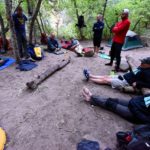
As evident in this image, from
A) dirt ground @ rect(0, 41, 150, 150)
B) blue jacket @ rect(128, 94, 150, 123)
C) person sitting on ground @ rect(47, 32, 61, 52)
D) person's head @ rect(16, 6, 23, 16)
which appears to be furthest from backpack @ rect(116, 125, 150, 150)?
person sitting on ground @ rect(47, 32, 61, 52)

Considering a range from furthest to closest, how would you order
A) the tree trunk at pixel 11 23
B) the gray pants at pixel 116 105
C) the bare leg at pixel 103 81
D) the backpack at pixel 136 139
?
the tree trunk at pixel 11 23, the bare leg at pixel 103 81, the gray pants at pixel 116 105, the backpack at pixel 136 139

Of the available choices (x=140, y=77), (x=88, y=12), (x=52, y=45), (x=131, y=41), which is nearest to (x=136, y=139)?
(x=140, y=77)

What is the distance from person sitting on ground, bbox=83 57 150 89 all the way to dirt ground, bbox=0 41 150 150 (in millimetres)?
161

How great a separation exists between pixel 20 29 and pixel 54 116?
4.32 meters

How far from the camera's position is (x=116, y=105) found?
3.61 metres

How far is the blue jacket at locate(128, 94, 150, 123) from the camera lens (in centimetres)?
316

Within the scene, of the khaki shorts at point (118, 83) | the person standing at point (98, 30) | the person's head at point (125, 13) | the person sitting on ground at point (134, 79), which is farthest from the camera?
the person standing at point (98, 30)

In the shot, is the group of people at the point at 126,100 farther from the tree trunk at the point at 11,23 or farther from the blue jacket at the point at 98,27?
the tree trunk at the point at 11,23

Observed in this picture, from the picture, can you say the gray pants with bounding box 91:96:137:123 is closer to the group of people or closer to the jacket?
the group of people

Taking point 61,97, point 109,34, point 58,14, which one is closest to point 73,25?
point 58,14

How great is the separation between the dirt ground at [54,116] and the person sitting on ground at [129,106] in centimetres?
11

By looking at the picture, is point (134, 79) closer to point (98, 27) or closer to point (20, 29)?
point (98, 27)

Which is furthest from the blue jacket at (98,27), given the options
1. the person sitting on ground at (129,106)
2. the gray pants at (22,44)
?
the person sitting on ground at (129,106)

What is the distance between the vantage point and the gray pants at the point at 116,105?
3.46m
